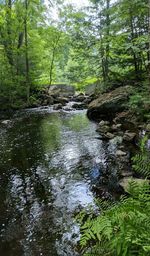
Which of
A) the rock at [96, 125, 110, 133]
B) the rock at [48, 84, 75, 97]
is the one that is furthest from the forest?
the rock at [48, 84, 75, 97]

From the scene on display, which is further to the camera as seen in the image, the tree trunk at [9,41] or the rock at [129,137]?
the tree trunk at [9,41]

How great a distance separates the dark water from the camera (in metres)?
3.58

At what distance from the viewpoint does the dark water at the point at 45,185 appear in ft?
11.8

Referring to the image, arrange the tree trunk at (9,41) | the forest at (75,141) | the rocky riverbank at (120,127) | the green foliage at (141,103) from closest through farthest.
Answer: the forest at (75,141), the rocky riverbank at (120,127), the green foliage at (141,103), the tree trunk at (9,41)

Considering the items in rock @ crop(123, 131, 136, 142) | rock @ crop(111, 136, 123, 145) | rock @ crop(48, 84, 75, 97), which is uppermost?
rock @ crop(48, 84, 75, 97)

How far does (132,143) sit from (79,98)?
37.6ft

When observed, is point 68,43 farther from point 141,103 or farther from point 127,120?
point 141,103

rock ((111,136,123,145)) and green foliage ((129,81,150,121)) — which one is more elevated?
green foliage ((129,81,150,121))

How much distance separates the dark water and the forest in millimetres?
19

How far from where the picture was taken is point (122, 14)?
1028 cm

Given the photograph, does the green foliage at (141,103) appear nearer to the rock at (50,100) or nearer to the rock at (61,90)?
the rock at (50,100)

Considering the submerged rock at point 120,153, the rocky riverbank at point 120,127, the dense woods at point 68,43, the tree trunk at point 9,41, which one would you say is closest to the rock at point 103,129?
the rocky riverbank at point 120,127

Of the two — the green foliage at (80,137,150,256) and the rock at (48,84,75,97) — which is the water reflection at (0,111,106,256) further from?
the rock at (48,84,75,97)

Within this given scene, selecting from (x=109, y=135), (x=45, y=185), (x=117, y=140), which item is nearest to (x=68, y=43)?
(x=109, y=135)
